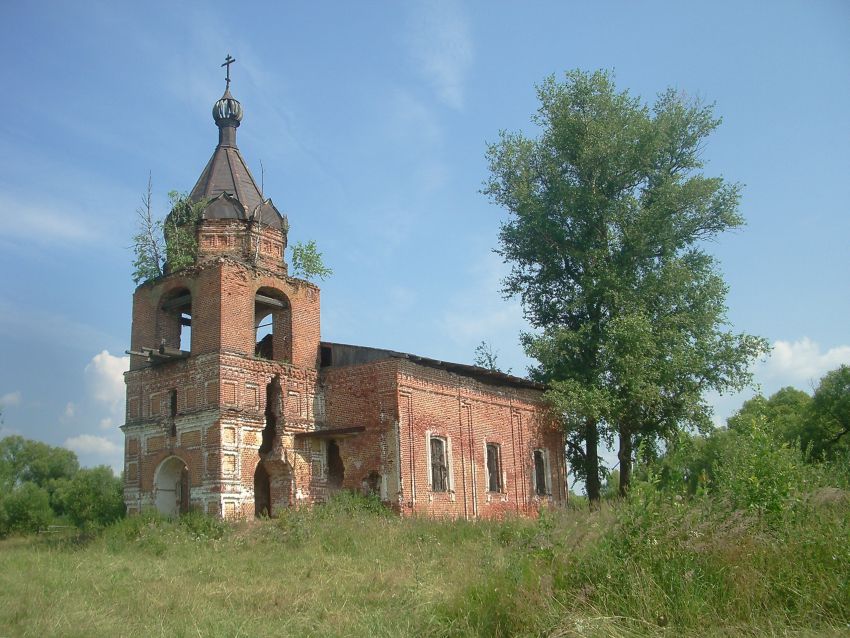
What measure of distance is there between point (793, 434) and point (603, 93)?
1807 cm

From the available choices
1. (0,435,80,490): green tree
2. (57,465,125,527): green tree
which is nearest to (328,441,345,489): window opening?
(57,465,125,527): green tree

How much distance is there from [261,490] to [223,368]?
15.1 feet

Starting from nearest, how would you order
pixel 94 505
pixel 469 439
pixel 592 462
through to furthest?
pixel 469 439 < pixel 94 505 < pixel 592 462

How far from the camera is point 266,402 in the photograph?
22609 mm

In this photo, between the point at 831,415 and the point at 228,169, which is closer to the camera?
the point at 228,169

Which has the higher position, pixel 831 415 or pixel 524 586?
pixel 831 415

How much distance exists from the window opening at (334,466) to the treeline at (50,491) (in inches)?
260

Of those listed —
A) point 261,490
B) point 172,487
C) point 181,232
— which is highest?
point 181,232

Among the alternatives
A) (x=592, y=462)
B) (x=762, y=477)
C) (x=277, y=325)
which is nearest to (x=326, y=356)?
(x=277, y=325)

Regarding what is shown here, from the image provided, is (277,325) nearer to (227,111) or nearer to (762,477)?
(227,111)

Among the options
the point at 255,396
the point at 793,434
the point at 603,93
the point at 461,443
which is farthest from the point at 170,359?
the point at 793,434

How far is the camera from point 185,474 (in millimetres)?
22938

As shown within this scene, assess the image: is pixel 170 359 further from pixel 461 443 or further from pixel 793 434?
pixel 793 434

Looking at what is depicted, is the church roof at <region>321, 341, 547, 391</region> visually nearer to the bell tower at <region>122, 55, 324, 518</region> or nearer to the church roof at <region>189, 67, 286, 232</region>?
the bell tower at <region>122, 55, 324, 518</region>
